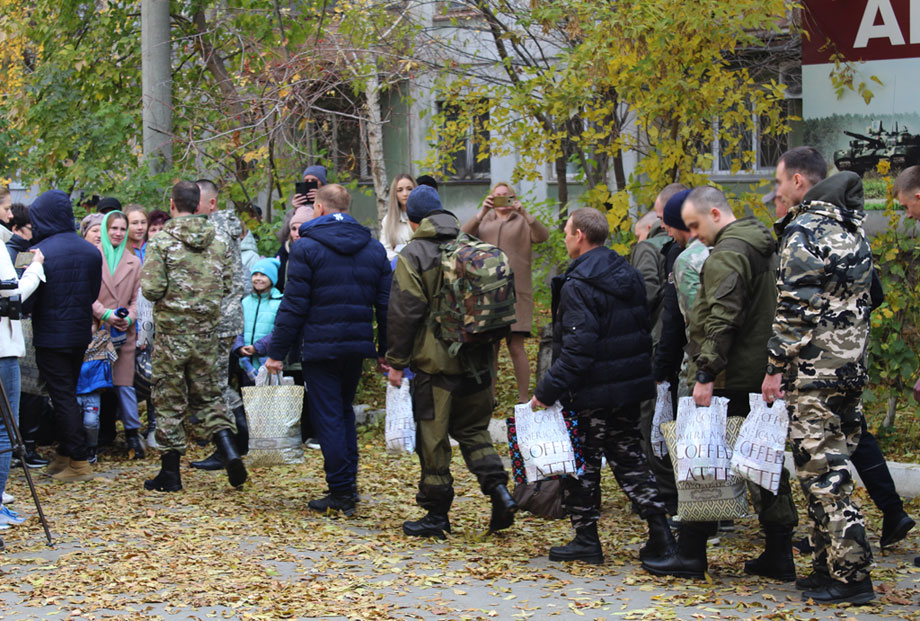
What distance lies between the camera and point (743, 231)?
5836 millimetres

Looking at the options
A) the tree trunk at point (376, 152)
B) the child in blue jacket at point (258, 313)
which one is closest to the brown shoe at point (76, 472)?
the child in blue jacket at point (258, 313)

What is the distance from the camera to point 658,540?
19.8ft

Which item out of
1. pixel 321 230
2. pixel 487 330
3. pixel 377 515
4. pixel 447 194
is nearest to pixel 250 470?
pixel 377 515

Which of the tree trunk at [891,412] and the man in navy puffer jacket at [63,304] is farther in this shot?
the tree trunk at [891,412]

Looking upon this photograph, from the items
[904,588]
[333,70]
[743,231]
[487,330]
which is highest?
[333,70]

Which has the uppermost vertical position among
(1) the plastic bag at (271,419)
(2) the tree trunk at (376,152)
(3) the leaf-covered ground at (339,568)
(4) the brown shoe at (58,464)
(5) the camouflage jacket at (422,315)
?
(2) the tree trunk at (376,152)

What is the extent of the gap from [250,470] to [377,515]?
196cm

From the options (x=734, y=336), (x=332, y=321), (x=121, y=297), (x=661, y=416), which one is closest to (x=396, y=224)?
(x=121, y=297)

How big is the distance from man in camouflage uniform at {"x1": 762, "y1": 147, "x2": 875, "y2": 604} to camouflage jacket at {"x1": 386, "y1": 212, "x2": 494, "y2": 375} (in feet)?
A: 6.39

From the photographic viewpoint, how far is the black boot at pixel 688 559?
19.1ft

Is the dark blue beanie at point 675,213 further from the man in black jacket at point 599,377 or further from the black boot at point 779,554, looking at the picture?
the black boot at point 779,554

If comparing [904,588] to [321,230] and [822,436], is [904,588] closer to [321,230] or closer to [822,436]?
[822,436]

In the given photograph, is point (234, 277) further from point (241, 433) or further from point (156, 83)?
point (156, 83)

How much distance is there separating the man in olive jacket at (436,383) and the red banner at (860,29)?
4.98 meters
